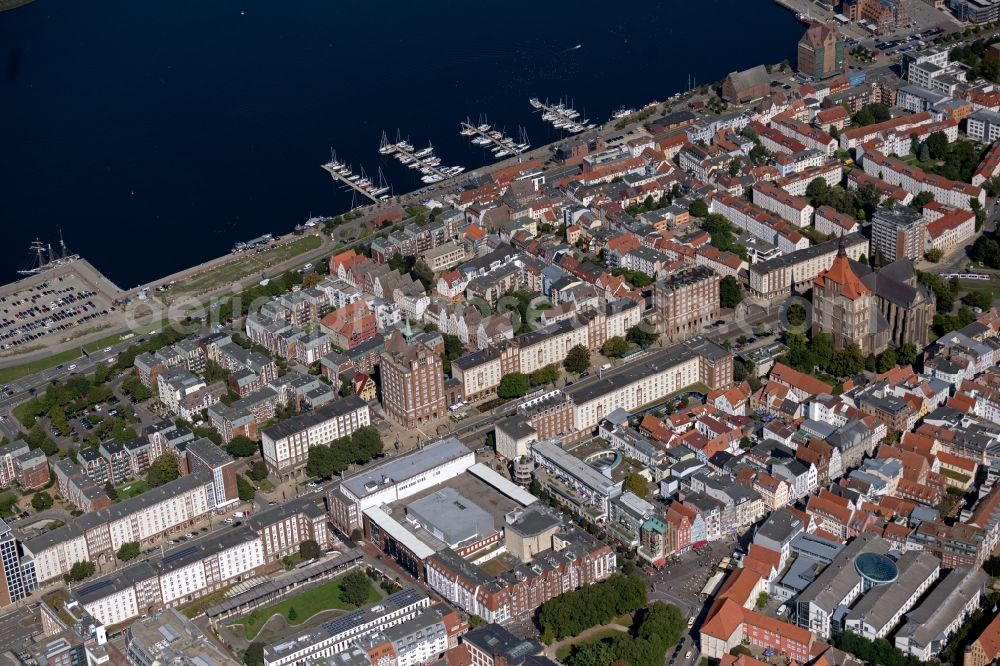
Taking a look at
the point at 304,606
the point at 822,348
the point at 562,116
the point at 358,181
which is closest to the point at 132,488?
the point at 304,606

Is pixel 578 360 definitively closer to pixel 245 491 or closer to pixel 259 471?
pixel 259 471

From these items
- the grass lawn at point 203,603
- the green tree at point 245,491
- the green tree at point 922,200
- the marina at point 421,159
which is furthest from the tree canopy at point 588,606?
the marina at point 421,159

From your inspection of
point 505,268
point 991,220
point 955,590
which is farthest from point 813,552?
point 991,220

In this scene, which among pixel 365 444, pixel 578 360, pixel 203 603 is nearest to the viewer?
pixel 203 603

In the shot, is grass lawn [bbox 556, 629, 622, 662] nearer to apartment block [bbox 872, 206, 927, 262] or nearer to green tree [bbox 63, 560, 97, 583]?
green tree [bbox 63, 560, 97, 583]

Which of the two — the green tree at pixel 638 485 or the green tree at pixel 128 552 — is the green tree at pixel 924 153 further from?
the green tree at pixel 128 552

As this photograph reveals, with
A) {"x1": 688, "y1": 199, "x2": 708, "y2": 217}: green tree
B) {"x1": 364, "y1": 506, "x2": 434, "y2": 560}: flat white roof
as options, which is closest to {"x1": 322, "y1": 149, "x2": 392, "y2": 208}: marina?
{"x1": 688, "y1": 199, "x2": 708, "y2": 217}: green tree
